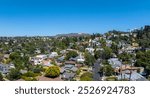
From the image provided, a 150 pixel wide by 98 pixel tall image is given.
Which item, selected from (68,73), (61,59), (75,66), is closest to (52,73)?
(68,73)

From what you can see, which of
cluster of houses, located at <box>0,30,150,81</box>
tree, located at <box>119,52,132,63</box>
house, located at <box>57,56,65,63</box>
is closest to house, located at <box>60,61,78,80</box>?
cluster of houses, located at <box>0,30,150,81</box>

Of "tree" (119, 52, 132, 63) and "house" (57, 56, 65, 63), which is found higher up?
"tree" (119, 52, 132, 63)

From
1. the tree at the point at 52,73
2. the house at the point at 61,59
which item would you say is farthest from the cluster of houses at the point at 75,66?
the tree at the point at 52,73

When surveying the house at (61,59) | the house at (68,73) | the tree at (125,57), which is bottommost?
the house at (68,73)

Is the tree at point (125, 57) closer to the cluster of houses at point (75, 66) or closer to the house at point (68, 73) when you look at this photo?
the cluster of houses at point (75, 66)

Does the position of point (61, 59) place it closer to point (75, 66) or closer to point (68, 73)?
point (75, 66)

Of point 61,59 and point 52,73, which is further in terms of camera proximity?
point 61,59

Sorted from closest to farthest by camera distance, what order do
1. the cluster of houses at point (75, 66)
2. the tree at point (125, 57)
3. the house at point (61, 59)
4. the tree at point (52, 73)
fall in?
1. the tree at point (52, 73)
2. the cluster of houses at point (75, 66)
3. the tree at point (125, 57)
4. the house at point (61, 59)

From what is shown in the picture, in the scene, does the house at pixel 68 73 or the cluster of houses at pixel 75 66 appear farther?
the house at pixel 68 73

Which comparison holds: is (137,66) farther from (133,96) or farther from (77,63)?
(133,96)

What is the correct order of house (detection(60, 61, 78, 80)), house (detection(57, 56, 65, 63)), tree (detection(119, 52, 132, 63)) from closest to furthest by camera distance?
house (detection(60, 61, 78, 80)), tree (detection(119, 52, 132, 63)), house (detection(57, 56, 65, 63))


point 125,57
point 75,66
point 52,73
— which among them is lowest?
point 75,66

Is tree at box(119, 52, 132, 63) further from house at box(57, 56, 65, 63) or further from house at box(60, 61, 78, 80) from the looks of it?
house at box(57, 56, 65, 63)
